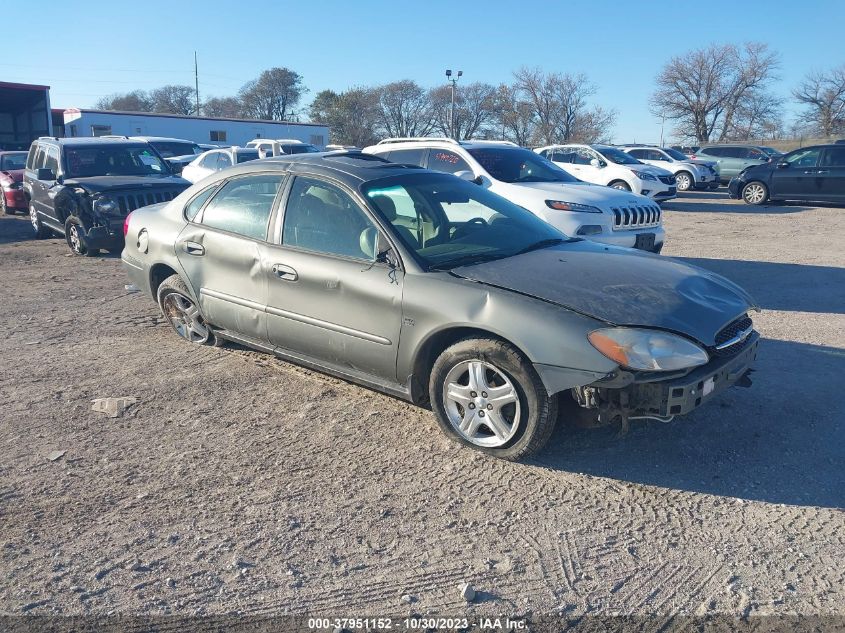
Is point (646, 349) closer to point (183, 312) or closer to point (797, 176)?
point (183, 312)

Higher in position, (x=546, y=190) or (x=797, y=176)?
(x=797, y=176)

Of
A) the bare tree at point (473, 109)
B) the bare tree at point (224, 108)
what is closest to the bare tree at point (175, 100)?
the bare tree at point (224, 108)

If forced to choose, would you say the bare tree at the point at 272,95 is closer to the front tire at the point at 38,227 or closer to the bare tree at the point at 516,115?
the bare tree at the point at 516,115

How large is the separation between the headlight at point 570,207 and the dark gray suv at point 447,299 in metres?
3.11

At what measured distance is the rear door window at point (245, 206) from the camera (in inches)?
201

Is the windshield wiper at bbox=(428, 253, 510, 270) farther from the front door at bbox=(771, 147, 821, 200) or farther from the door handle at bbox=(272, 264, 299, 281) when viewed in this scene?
the front door at bbox=(771, 147, 821, 200)

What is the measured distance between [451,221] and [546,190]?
4132mm

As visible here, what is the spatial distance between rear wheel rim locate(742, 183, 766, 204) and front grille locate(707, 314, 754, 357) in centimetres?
1773

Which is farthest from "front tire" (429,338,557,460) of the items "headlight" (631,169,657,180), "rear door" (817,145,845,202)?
"rear door" (817,145,845,202)

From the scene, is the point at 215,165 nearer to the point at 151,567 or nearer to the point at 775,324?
the point at 775,324

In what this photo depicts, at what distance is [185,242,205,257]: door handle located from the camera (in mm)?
5441

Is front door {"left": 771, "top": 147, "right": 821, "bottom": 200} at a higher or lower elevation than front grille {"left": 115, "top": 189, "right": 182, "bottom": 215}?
higher

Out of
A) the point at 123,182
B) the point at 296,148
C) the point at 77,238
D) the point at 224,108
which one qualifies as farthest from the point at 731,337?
the point at 224,108

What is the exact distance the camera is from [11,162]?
1806 cm
